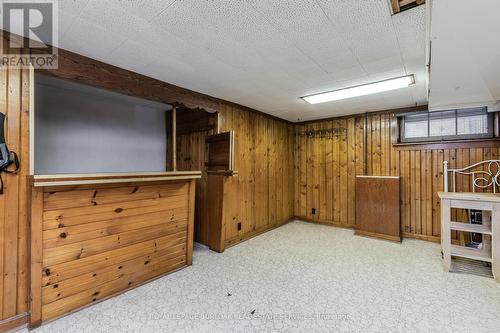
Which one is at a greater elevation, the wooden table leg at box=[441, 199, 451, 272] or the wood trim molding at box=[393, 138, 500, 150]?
the wood trim molding at box=[393, 138, 500, 150]

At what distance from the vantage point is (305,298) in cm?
218

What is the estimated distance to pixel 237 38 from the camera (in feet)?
6.08

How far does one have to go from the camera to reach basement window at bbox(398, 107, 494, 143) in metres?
3.39

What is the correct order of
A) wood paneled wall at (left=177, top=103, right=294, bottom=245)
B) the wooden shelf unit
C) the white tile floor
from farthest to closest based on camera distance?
1. wood paneled wall at (left=177, top=103, right=294, bottom=245)
2. the wooden shelf unit
3. the white tile floor

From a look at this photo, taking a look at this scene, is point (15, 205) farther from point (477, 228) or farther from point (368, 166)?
point (368, 166)

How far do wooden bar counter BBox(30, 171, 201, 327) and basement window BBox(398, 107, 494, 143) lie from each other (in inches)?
145

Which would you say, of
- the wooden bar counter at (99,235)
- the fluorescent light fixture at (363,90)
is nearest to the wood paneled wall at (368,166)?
the fluorescent light fixture at (363,90)

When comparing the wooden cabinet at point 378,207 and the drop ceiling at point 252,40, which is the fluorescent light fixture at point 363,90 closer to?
the drop ceiling at point 252,40

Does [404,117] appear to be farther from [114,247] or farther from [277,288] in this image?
[114,247]

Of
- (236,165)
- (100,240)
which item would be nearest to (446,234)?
(236,165)

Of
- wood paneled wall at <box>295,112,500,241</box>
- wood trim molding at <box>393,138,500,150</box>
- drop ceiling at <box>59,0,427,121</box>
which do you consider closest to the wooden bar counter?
drop ceiling at <box>59,0,427,121</box>

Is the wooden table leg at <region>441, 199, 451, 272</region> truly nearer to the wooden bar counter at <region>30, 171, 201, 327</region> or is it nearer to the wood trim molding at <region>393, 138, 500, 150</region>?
the wood trim molding at <region>393, 138, 500, 150</region>

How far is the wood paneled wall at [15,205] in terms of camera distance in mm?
1744

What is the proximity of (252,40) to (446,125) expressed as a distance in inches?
141
